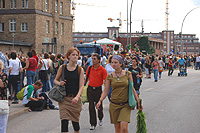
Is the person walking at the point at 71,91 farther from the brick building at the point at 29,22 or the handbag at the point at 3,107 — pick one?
the brick building at the point at 29,22

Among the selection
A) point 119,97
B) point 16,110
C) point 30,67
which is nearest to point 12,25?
point 30,67

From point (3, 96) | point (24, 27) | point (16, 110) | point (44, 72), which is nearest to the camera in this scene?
point (3, 96)

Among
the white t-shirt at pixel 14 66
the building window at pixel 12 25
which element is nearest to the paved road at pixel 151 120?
the white t-shirt at pixel 14 66

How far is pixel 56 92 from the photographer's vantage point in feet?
20.4

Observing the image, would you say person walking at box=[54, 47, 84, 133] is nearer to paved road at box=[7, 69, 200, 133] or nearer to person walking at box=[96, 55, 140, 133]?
person walking at box=[96, 55, 140, 133]

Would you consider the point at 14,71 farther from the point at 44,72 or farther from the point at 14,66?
the point at 44,72

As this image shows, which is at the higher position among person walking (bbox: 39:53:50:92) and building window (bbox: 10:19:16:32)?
building window (bbox: 10:19:16:32)

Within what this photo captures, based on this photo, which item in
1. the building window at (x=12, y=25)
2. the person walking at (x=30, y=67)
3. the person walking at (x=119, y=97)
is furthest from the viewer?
the building window at (x=12, y=25)

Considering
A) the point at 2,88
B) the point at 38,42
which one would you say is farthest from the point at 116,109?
the point at 38,42

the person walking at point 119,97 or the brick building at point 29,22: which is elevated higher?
the brick building at point 29,22

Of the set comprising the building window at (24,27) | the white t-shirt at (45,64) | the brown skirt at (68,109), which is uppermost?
the building window at (24,27)

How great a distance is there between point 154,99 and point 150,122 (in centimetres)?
535

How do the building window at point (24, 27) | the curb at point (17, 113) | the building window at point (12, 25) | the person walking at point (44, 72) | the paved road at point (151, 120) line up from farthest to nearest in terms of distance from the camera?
the building window at point (12, 25) → the building window at point (24, 27) → the person walking at point (44, 72) → the curb at point (17, 113) → the paved road at point (151, 120)

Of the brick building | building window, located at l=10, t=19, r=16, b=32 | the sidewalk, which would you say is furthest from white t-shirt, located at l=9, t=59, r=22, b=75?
building window, located at l=10, t=19, r=16, b=32
